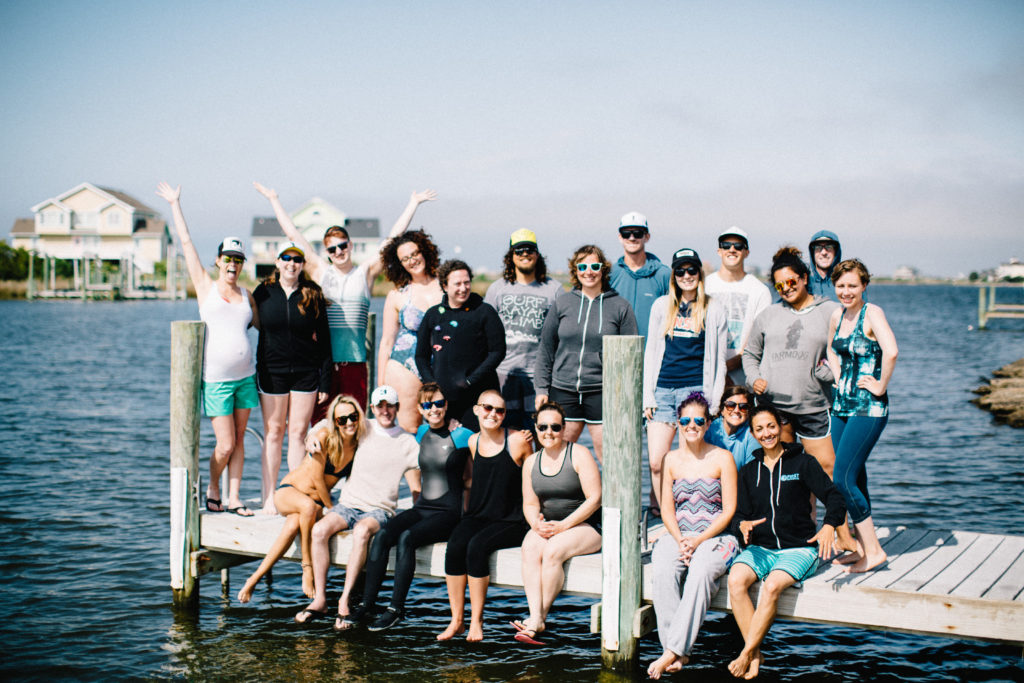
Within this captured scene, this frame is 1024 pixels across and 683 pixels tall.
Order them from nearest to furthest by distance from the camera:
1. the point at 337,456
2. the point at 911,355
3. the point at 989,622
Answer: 1. the point at 989,622
2. the point at 337,456
3. the point at 911,355

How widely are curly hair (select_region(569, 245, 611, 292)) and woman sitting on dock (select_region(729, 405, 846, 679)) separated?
1565 millimetres

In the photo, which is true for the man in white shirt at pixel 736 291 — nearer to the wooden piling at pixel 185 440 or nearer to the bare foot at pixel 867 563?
the bare foot at pixel 867 563

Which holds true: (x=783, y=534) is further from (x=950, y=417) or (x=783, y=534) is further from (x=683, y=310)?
(x=950, y=417)

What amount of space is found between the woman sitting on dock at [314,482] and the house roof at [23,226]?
91.7 meters

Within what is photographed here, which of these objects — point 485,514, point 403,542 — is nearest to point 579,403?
point 485,514

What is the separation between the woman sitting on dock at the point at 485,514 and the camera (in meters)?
6.65

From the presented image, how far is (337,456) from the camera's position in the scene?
7332mm

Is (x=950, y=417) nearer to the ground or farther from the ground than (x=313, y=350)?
nearer to the ground

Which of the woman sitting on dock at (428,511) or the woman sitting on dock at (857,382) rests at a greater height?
the woman sitting on dock at (857,382)

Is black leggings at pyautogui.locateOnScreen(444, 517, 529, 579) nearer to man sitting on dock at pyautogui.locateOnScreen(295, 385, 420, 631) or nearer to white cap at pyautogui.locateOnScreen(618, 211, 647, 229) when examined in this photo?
man sitting on dock at pyautogui.locateOnScreen(295, 385, 420, 631)

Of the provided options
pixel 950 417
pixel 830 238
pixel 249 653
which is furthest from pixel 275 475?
pixel 950 417

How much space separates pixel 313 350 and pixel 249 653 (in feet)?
8.71

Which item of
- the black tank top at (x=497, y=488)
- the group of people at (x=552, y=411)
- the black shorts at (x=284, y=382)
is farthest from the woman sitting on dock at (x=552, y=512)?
the black shorts at (x=284, y=382)

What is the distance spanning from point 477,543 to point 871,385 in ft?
10.1
